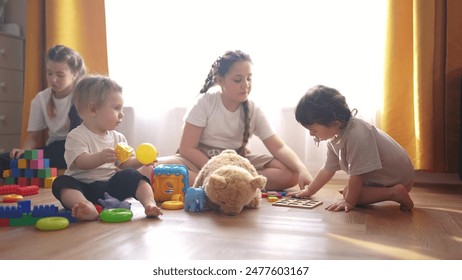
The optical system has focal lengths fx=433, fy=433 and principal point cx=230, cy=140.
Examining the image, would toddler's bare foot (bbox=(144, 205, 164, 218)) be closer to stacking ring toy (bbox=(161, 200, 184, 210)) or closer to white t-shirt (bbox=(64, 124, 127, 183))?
stacking ring toy (bbox=(161, 200, 184, 210))

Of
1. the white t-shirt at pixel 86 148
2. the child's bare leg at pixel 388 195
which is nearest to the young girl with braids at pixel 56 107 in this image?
the white t-shirt at pixel 86 148

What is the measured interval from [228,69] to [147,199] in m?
0.75

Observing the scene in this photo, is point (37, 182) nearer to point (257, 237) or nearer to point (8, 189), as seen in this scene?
point (8, 189)

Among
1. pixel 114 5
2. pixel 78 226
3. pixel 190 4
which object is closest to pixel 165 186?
pixel 78 226

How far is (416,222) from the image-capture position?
1169 mm

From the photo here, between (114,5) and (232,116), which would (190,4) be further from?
(232,116)

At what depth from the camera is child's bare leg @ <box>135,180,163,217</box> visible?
3.91ft

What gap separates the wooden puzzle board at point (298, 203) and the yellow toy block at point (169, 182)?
0.32 metres

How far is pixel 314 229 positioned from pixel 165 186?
→ 61cm

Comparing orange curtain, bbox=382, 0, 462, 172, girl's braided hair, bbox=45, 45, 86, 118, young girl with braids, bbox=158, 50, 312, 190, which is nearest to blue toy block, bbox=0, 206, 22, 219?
young girl with braids, bbox=158, 50, 312, 190

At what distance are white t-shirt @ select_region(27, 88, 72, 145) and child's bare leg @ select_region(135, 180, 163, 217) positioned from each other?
951 mm

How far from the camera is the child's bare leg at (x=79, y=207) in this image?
1.13m

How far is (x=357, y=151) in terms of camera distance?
130 cm

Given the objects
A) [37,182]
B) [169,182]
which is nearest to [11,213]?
[169,182]
